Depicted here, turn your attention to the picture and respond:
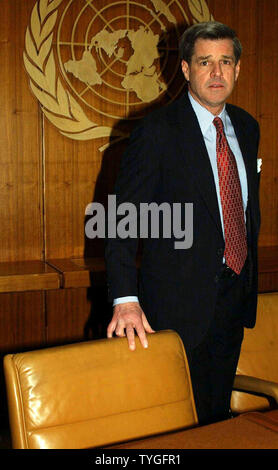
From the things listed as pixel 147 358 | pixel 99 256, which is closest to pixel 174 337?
pixel 147 358

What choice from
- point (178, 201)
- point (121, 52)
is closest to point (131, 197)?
point (178, 201)

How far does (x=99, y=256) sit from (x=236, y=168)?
1778 mm

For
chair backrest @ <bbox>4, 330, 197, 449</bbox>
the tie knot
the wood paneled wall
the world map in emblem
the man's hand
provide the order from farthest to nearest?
the world map in emblem < the wood paneled wall < the tie knot < the man's hand < chair backrest @ <bbox>4, 330, 197, 449</bbox>

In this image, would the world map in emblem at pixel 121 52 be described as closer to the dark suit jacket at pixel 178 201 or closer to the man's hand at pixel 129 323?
the dark suit jacket at pixel 178 201

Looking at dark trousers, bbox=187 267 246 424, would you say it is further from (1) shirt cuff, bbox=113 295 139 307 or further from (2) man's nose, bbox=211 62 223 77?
(2) man's nose, bbox=211 62 223 77

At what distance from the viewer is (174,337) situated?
1.82 metres

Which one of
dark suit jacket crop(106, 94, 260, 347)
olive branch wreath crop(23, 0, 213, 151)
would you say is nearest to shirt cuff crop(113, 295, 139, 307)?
dark suit jacket crop(106, 94, 260, 347)

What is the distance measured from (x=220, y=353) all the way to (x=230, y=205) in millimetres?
555

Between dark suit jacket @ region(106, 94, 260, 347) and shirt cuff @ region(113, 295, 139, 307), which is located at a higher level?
dark suit jacket @ region(106, 94, 260, 347)

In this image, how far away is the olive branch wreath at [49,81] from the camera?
370 cm

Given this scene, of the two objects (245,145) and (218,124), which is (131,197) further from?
(245,145)

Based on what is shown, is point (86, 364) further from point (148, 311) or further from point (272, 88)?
point (272, 88)

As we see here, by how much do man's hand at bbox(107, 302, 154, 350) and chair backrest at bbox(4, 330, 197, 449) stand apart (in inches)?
1.4

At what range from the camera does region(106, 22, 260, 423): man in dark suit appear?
2.24 metres
